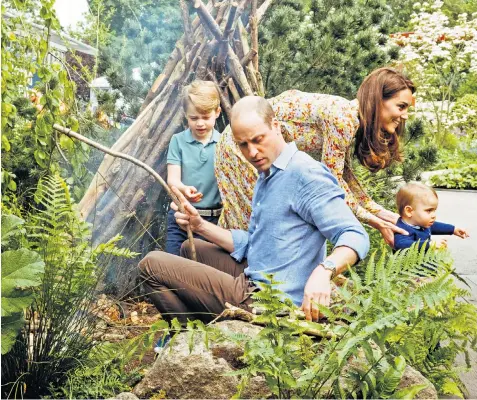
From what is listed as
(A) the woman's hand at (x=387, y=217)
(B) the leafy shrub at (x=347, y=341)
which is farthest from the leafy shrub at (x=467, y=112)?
(B) the leafy shrub at (x=347, y=341)

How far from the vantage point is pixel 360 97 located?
374cm

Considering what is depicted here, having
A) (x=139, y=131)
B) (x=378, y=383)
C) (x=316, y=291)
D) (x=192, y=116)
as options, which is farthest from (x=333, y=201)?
(x=139, y=131)

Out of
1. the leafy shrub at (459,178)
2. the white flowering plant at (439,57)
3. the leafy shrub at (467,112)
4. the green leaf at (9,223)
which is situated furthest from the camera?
the leafy shrub at (467,112)

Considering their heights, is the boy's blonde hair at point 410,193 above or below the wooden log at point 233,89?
below

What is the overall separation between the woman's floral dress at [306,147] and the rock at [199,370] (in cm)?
Result: 122

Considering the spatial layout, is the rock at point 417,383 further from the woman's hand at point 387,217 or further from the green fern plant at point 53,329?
the woman's hand at point 387,217

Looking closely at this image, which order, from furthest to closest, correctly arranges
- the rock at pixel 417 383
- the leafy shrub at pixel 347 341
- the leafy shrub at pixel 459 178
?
the leafy shrub at pixel 459 178 → the rock at pixel 417 383 → the leafy shrub at pixel 347 341

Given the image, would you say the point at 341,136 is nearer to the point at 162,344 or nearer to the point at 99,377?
the point at 162,344

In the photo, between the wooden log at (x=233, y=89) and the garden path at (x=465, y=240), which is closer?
the garden path at (x=465, y=240)

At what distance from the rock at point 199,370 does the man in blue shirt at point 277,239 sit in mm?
177

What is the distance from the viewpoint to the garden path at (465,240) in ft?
12.6

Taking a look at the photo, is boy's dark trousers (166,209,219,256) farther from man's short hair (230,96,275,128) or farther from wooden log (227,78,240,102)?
man's short hair (230,96,275,128)

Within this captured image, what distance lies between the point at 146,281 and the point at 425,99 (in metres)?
11.4

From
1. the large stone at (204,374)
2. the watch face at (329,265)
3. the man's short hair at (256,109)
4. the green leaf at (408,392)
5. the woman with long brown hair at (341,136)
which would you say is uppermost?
the man's short hair at (256,109)
